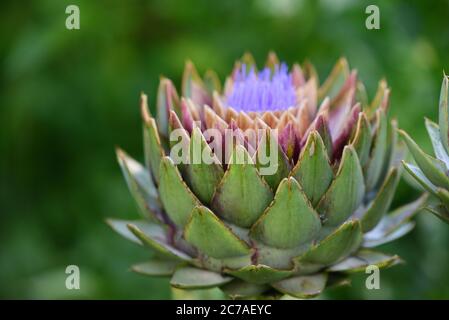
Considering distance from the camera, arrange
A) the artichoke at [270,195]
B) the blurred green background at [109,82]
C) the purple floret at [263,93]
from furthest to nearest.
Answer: the blurred green background at [109,82], the purple floret at [263,93], the artichoke at [270,195]

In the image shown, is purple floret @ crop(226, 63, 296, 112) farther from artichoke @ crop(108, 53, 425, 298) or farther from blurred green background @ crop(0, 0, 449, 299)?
blurred green background @ crop(0, 0, 449, 299)

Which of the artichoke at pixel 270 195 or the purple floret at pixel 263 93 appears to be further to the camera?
the purple floret at pixel 263 93

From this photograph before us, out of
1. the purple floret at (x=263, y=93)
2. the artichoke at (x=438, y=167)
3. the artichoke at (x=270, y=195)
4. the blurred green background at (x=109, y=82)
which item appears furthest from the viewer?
the blurred green background at (x=109, y=82)

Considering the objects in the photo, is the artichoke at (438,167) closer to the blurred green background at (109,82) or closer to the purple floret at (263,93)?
the purple floret at (263,93)

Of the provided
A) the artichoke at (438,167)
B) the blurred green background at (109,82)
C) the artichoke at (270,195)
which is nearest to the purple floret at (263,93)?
the artichoke at (270,195)

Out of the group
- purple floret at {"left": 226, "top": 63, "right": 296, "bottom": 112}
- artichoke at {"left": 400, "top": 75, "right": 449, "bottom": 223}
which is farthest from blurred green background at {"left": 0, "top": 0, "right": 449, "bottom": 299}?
artichoke at {"left": 400, "top": 75, "right": 449, "bottom": 223}

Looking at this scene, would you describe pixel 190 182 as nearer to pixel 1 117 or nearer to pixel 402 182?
pixel 402 182
